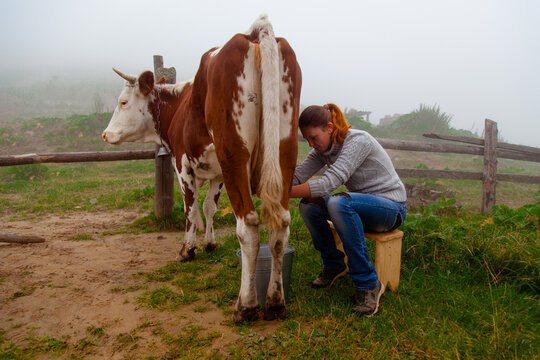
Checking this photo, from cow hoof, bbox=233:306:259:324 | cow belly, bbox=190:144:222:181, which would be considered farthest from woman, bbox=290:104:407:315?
cow belly, bbox=190:144:222:181

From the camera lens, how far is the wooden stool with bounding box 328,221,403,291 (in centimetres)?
282

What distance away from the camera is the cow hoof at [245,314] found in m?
2.56

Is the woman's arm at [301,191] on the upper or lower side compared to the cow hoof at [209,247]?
upper

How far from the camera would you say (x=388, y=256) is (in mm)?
2850

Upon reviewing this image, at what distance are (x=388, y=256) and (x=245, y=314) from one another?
1.21 meters

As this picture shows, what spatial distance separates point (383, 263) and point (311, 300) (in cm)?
64

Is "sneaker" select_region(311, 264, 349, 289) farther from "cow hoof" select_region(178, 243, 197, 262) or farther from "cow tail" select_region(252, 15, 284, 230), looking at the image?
"cow hoof" select_region(178, 243, 197, 262)

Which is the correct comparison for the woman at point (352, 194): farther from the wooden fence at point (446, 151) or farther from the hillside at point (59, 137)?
the hillside at point (59, 137)

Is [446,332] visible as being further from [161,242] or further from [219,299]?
[161,242]

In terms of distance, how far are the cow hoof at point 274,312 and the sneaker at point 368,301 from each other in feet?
1.71

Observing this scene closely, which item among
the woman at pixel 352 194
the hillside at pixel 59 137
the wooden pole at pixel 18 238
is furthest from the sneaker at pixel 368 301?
the hillside at pixel 59 137

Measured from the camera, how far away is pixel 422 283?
3.02 m

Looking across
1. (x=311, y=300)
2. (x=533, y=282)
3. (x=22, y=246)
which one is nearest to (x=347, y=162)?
(x=311, y=300)

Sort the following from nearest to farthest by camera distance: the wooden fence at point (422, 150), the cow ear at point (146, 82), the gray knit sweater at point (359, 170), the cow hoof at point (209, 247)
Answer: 1. the gray knit sweater at point (359, 170)
2. the cow hoof at point (209, 247)
3. the cow ear at point (146, 82)
4. the wooden fence at point (422, 150)
